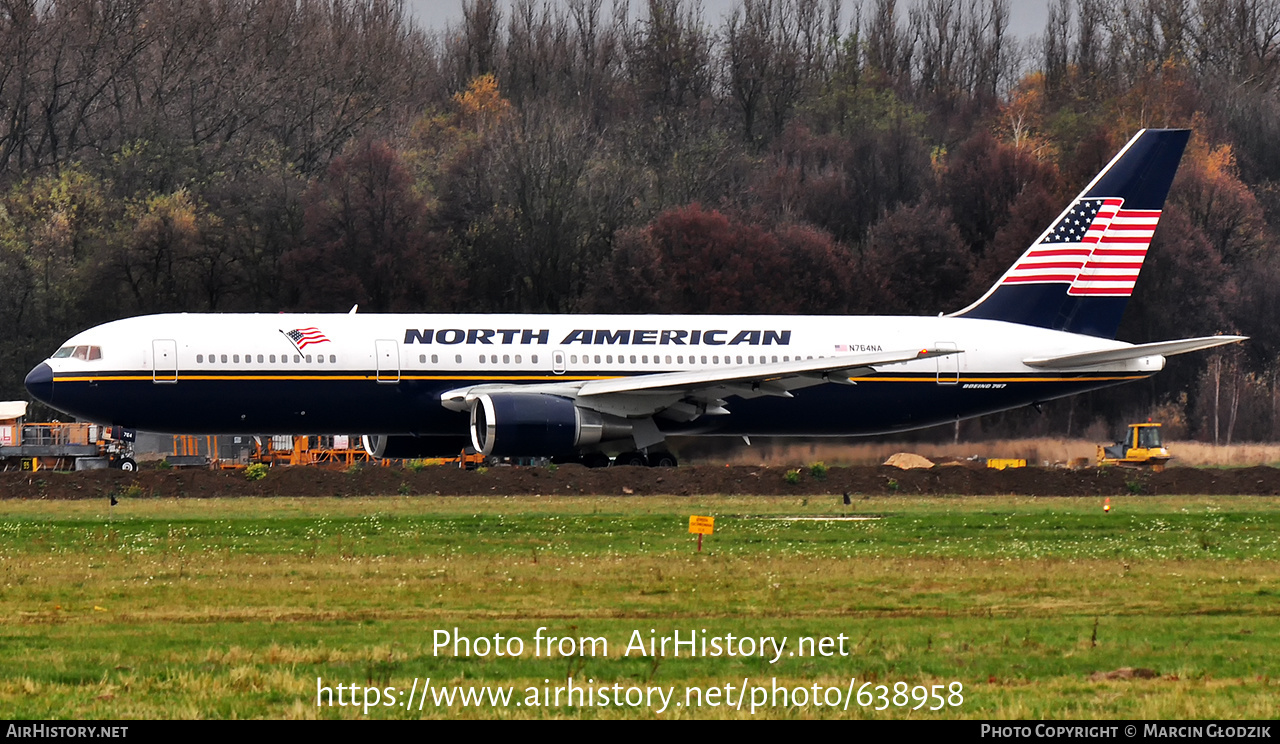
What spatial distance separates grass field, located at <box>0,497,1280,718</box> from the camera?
11.2m

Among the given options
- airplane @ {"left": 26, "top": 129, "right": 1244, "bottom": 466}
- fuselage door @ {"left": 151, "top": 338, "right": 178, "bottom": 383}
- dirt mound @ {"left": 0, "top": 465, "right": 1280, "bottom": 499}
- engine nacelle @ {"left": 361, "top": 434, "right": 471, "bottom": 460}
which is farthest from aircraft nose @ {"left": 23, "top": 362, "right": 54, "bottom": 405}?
engine nacelle @ {"left": 361, "top": 434, "right": 471, "bottom": 460}

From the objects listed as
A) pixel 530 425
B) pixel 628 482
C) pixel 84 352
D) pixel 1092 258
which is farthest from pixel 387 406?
pixel 1092 258

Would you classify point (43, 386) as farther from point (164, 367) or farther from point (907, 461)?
point (907, 461)

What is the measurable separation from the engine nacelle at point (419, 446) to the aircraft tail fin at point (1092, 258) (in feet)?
41.0

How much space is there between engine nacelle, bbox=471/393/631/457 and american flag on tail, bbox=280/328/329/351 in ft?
11.3

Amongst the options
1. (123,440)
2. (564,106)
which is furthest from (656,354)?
(564,106)

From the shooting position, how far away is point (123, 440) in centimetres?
4628

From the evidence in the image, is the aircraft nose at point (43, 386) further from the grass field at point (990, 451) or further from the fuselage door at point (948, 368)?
the fuselage door at point (948, 368)

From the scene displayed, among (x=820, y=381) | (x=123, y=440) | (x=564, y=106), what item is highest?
(x=564, y=106)

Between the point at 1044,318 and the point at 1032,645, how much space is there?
2766cm

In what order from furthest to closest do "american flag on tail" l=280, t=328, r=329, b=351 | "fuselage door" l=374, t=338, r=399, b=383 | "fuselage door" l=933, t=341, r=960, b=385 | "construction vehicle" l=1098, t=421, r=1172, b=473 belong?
"construction vehicle" l=1098, t=421, r=1172, b=473 → "fuselage door" l=933, t=341, r=960, b=385 → "fuselage door" l=374, t=338, r=399, b=383 → "american flag on tail" l=280, t=328, r=329, b=351

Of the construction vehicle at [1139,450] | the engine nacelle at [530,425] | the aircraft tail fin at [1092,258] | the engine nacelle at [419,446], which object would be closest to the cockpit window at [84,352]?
the engine nacelle at [419,446]

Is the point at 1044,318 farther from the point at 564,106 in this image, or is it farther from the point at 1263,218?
the point at 564,106

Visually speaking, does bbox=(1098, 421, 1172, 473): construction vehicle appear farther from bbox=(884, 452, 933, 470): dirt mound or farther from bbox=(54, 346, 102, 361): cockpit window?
bbox=(54, 346, 102, 361): cockpit window
